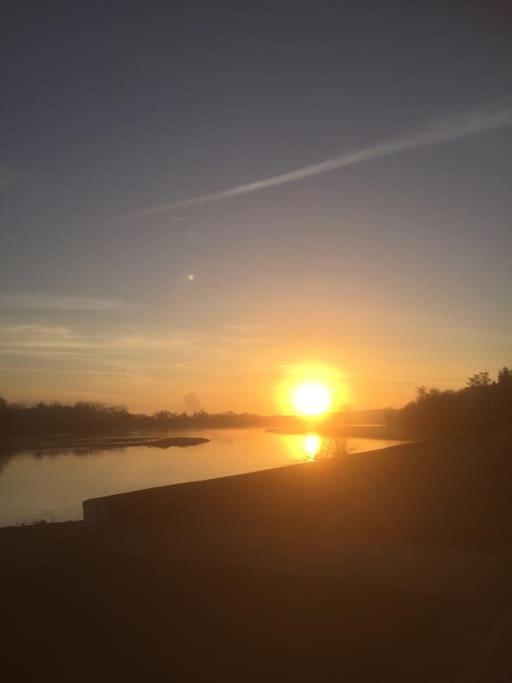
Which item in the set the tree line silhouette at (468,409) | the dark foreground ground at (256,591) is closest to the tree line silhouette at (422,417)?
the tree line silhouette at (468,409)

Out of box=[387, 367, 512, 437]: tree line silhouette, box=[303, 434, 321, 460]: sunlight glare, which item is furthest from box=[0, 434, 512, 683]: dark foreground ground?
box=[387, 367, 512, 437]: tree line silhouette

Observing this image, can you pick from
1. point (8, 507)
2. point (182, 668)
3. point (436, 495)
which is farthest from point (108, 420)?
point (182, 668)

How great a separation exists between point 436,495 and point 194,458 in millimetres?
34012

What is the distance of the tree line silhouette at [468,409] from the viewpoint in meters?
46.9

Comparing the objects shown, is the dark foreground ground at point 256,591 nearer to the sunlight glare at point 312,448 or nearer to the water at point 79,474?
the water at point 79,474

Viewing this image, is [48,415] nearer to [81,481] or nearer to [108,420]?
[108,420]

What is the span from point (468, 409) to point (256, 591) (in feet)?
156

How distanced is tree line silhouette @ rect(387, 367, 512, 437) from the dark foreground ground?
120 ft

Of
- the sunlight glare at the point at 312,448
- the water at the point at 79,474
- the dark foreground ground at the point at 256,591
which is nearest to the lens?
the dark foreground ground at the point at 256,591

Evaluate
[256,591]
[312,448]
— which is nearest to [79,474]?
[312,448]

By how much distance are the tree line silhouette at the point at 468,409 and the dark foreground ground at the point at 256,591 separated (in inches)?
1442

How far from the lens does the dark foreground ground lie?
4.48 meters

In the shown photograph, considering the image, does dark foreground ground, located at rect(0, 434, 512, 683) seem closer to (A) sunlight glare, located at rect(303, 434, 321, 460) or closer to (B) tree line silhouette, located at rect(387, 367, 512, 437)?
(A) sunlight glare, located at rect(303, 434, 321, 460)

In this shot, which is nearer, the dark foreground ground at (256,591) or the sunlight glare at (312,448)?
the dark foreground ground at (256,591)
